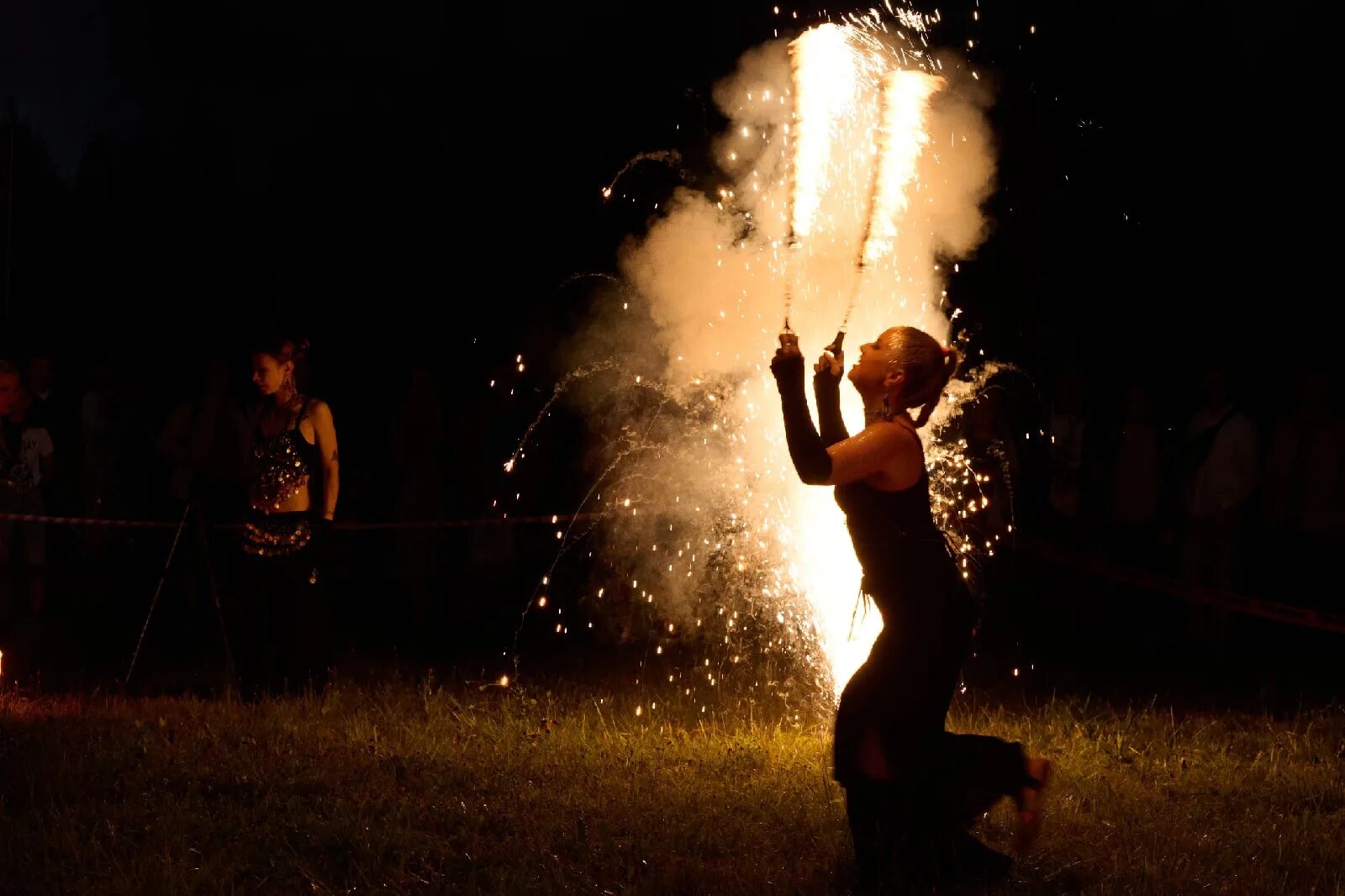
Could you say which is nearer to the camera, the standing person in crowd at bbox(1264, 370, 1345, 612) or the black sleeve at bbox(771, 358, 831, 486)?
the black sleeve at bbox(771, 358, 831, 486)

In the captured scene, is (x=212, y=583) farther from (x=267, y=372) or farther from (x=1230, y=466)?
(x=1230, y=466)

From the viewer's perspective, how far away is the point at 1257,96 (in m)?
19.5

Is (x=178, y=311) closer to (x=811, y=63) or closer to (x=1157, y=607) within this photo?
(x=1157, y=607)

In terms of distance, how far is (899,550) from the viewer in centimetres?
482

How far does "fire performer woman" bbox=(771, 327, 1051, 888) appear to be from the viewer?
477 cm

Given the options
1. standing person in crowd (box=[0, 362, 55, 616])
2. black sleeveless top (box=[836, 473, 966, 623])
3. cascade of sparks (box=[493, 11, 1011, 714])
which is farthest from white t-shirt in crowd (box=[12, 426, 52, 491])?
black sleeveless top (box=[836, 473, 966, 623])

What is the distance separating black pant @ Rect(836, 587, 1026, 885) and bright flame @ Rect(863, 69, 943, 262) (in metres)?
1.89

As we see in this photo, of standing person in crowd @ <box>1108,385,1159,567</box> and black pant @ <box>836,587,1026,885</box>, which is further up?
standing person in crowd @ <box>1108,385,1159,567</box>

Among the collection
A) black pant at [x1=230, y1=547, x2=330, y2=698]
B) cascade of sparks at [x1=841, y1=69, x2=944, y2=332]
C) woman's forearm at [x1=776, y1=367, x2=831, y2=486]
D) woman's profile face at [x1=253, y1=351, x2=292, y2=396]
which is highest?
cascade of sparks at [x1=841, y1=69, x2=944, y2=332]

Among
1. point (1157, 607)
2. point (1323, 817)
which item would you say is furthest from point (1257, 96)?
point (1323, 817)

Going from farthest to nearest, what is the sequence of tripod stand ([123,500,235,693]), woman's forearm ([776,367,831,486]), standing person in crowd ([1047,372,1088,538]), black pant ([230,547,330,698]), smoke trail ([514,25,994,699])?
standing person in crowd ([1047,372,1088,538])
tripod stand ([123,500,235,693])
black pant ([230,547,330,698])
smoke trail ([514,25,994,699])
woman's forearm ([776,367,831,486])

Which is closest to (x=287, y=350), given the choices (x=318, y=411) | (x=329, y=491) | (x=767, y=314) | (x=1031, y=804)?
(x=318, y=411)

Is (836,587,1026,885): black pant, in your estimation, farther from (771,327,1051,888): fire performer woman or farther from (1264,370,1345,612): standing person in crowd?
(1264,370,1345,612): standing person in crowd

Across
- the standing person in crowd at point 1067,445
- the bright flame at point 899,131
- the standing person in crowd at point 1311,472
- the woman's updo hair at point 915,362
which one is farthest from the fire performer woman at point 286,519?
the standing person in crowd at point 1311,472
